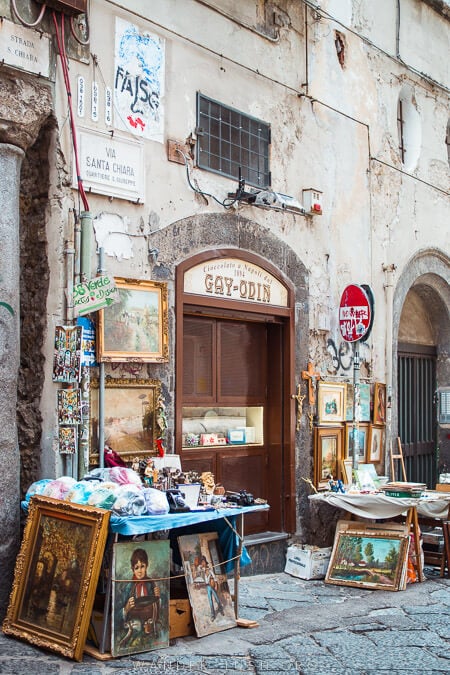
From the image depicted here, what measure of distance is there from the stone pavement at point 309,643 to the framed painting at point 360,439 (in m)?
1.96

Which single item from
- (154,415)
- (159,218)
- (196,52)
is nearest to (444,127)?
(196,52)

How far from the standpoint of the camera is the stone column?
605 centimetres

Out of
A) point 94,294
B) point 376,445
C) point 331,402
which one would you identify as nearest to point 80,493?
point 94,294

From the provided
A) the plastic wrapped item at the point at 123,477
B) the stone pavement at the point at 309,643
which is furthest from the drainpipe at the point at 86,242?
the stone pavement at the point at 309,643

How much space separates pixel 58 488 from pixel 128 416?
121cm

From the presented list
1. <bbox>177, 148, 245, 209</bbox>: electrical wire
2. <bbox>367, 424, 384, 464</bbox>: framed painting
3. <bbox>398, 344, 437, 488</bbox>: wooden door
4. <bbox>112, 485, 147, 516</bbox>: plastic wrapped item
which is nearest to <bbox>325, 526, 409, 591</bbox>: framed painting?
<bbox>367, 424, 384, 464</bbox>: framed painting

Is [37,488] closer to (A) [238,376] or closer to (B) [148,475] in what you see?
(B) [148,475]

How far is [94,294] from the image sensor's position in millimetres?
6277

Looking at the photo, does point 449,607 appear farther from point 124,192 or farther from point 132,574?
point 124,192

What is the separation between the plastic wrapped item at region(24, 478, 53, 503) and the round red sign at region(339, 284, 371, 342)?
13.6 ft

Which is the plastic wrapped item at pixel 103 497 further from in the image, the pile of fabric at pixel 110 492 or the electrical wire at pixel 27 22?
the electrical wire at pixel 27 22

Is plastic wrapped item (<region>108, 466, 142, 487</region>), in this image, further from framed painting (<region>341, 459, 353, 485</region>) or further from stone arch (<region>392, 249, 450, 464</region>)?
stone arch (<region>392, 249, 450, 464</region>)

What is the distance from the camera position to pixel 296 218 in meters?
9.00

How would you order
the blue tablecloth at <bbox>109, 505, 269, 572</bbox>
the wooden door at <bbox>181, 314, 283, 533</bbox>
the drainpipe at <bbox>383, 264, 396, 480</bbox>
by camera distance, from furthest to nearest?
the drainpipe at <bbox>383, 264, 396, 480</bbox>
the wooden door at <bbox>181, 314, 283, 533</bbox>
the blue tablecloth at <bbox>109, 505, 269, 572</bbox>
